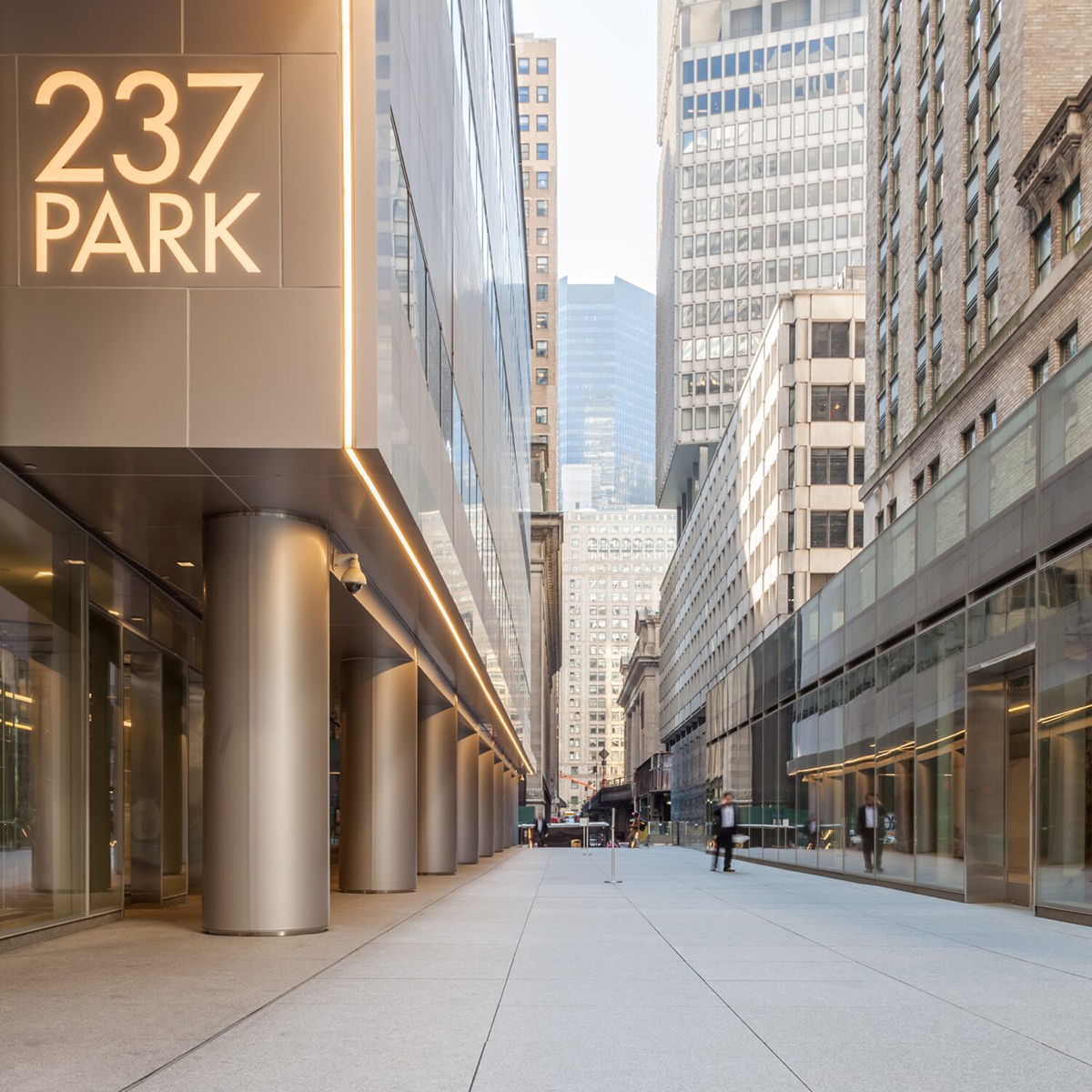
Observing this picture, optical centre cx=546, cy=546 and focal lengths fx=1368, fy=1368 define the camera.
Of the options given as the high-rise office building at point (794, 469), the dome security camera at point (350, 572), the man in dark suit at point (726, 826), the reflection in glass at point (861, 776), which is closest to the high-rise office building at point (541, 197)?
the high-rise office building at point (794, 469)

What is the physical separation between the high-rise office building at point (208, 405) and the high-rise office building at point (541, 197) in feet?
355

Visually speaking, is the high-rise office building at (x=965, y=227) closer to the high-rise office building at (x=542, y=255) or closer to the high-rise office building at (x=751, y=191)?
the high-rise office building at (x=751, y=191)

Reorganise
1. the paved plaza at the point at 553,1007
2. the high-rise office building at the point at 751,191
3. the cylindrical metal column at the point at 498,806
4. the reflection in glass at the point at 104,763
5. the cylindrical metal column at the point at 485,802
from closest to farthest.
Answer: the paved plaza at the point at 553,1007, the reflection in glass at the point at 104,763, the cylindrical metal column at the point at 485,802, the cylindrical metal column at the point at 498,806, the high-rise office building at the point at 751,191

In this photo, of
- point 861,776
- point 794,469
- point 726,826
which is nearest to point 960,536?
point 861,776

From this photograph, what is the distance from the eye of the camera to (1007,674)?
2009 cm

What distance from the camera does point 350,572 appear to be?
15406mm

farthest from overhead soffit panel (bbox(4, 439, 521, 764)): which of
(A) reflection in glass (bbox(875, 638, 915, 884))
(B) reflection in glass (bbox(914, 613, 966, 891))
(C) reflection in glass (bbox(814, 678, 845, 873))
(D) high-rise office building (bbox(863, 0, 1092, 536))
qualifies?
(D) high-rise office building (bbox(863, 0, 1092, 536))

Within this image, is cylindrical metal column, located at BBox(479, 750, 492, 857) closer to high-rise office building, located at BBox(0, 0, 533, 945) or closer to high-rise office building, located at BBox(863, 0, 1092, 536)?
high-rise office building, located at BBox(863, 0, 1092, 536)

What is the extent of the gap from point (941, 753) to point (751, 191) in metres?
Result: 93.8

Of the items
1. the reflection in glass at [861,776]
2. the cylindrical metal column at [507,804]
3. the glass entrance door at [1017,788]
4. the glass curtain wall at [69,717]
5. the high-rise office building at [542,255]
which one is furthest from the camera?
the high-rise office building at [542,255]

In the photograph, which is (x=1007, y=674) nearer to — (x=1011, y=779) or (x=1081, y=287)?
(x=1011, y=779)

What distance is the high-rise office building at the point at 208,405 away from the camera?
1176cm

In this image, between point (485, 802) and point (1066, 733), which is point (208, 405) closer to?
point (1066, 733)

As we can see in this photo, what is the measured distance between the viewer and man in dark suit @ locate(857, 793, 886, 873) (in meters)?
26.9
